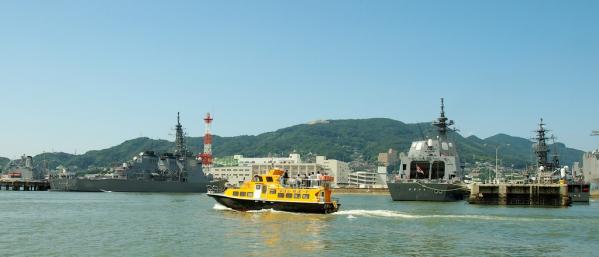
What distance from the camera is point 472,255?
124 feet

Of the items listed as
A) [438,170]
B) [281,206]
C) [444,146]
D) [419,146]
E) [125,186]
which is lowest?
[125,186]

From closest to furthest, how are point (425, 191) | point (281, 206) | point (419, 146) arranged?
1. point (281, 206)
2. point (425, 191)
3. point (419, 146)

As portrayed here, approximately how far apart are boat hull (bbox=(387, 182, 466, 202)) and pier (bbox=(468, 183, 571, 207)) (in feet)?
22.6

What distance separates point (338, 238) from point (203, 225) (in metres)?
15.1

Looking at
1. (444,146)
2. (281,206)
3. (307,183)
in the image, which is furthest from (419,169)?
(281,206)

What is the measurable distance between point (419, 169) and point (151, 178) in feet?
288

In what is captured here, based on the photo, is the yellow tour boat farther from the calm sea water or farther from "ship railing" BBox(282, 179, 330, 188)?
the calm sea water

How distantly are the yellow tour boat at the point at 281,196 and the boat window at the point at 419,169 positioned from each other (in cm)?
5464

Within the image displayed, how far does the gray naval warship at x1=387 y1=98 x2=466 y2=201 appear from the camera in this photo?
106 m

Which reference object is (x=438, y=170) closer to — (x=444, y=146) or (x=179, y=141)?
Result: (x=444, y=146)

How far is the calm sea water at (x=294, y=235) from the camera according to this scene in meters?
38.9

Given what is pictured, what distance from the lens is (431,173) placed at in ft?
384

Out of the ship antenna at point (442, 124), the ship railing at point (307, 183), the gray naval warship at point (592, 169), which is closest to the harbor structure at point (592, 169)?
the gray naval warship at point (592, 169)

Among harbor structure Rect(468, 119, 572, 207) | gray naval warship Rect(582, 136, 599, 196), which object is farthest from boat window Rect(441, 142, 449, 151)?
gray naval warship Rect(582, 136, 599, 196)
